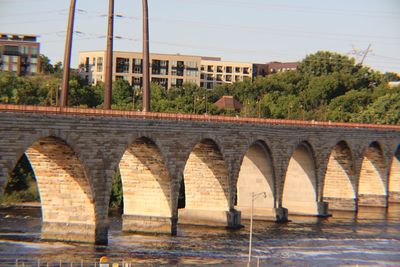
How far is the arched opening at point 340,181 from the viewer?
114 metres

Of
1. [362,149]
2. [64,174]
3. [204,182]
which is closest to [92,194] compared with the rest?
[64,174]

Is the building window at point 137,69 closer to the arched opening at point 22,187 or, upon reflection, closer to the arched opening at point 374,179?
the arched opening at point 374,179

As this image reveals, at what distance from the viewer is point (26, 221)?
88750mm

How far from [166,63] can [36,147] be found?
427 feet

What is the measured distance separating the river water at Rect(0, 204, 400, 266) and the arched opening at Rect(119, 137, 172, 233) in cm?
146

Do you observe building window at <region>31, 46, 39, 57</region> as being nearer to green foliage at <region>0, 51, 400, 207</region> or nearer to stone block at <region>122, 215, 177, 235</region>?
green foliage at <region>0, 51, 400, 207</region>

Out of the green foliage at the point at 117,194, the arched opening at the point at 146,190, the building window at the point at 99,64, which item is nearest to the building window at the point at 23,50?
the building window at the point at 99,64

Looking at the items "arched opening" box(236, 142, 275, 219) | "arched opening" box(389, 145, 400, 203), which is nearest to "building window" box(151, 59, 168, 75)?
"arched opening" box(389, 145, 400, 203)

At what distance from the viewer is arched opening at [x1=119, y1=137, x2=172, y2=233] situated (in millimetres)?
80188

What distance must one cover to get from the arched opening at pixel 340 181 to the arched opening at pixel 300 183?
28.3ft

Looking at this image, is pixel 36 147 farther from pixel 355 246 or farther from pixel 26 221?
pixel 355 246

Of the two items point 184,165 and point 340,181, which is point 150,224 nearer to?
point 184,165

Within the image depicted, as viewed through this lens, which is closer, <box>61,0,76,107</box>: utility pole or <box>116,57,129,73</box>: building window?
<box>61,0,76,107</box>: utility pole

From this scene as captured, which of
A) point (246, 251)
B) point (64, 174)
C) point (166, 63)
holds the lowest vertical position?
point (246, 251)
